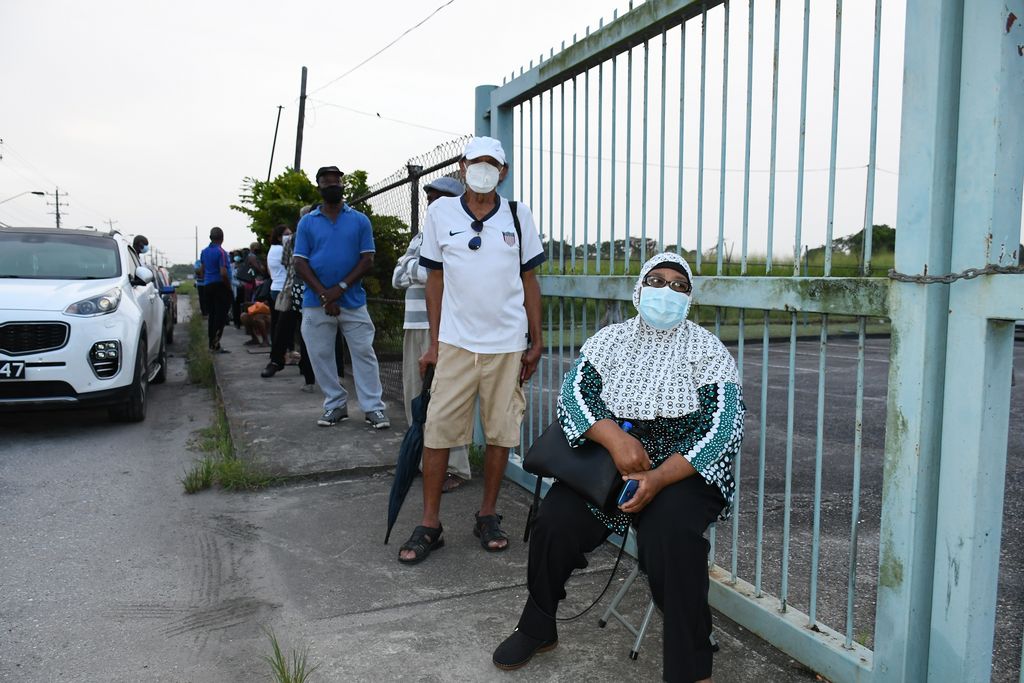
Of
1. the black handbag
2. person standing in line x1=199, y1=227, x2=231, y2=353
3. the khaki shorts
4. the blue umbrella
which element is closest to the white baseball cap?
the khaki shorts

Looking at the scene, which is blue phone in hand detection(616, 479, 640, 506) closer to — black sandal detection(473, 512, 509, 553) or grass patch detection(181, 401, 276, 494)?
black sandal detection(473, 512, 509, 553)

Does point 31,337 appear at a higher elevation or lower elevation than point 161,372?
higher

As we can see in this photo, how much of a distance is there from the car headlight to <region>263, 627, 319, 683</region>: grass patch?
430cm

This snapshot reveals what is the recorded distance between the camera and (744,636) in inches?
114

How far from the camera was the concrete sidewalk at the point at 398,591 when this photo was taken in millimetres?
2711

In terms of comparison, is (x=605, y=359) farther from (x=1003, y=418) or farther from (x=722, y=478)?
(x=1003, y=418)

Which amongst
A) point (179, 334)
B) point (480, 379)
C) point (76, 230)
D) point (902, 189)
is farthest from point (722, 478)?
point (179, 334)

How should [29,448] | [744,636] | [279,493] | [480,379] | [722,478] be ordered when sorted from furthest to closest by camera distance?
[29,448] < [279,493] < [480,379] < [744,636] < [722,478]

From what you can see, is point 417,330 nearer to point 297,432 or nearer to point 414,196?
point 297,432

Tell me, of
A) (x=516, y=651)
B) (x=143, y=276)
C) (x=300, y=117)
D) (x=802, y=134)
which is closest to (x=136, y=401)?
(x=143, y=276)

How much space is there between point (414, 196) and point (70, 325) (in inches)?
109

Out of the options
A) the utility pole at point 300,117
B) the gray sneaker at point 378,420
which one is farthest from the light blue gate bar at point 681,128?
the utility pole at point 300,117

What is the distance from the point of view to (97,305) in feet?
20.8

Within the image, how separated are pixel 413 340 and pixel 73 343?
113 inches
